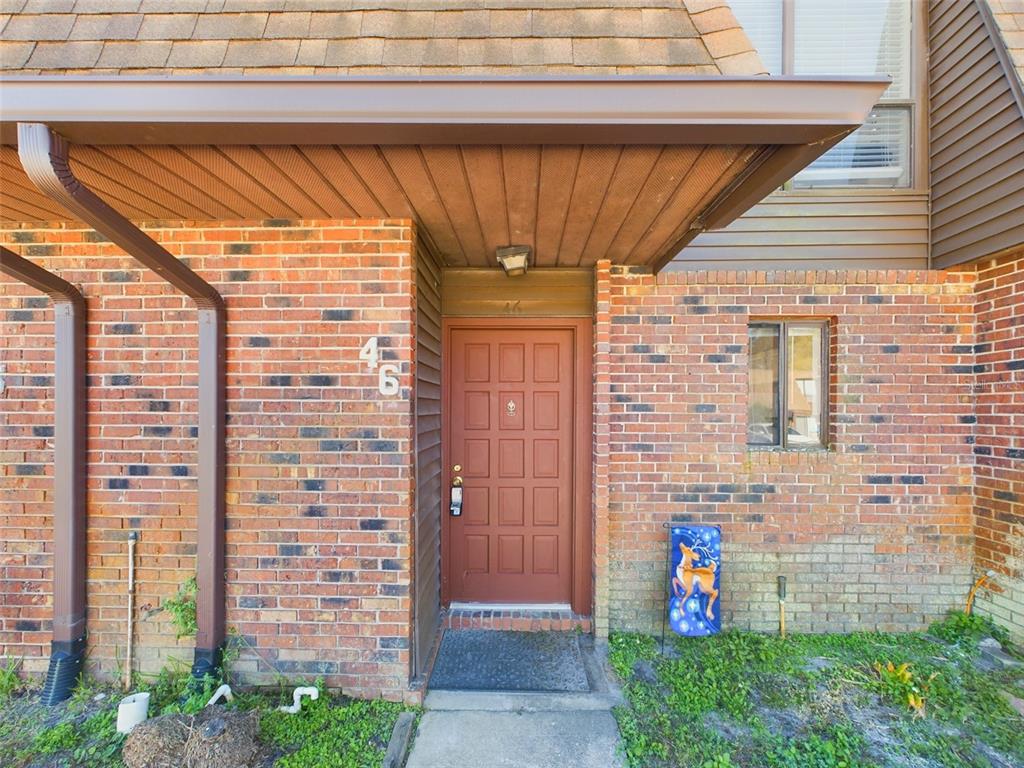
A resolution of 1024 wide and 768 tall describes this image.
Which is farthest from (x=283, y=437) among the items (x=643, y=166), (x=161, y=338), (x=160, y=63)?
(x=643, y=166)

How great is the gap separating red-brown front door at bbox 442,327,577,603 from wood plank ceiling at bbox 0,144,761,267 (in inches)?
39.5

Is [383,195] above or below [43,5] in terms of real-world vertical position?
below

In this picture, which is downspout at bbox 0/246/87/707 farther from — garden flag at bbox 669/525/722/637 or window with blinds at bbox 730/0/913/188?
Answer: window with blinds at bbox 730/0/913/188

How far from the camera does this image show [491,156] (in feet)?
6.14

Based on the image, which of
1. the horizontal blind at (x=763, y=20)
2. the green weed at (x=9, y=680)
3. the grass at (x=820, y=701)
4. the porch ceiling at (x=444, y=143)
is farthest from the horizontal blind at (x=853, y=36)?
the green weed at (x=9, y=680)

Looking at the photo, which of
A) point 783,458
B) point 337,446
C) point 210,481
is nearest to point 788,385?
point 783,458

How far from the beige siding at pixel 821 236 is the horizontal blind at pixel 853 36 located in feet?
3.39

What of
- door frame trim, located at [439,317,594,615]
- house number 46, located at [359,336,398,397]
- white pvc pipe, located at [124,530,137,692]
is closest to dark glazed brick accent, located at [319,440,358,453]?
house number 46, located at [359,336,398,397]

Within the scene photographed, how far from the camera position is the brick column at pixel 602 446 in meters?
3.26

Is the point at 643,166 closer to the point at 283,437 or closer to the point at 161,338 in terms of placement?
the point at 283,437

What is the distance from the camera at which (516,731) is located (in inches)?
93.4

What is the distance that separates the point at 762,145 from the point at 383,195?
1699 mm

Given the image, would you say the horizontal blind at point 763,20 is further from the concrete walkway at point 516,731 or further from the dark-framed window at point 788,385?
the concrete walkway at point 516,731

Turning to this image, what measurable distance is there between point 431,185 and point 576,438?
212cm
